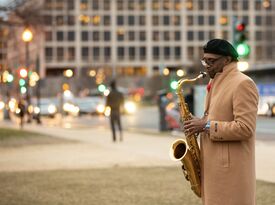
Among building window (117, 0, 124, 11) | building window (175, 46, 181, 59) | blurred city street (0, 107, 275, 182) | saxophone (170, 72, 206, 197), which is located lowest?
building window (175, 46, 181, 59)

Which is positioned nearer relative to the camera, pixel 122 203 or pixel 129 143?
pixel 122 203

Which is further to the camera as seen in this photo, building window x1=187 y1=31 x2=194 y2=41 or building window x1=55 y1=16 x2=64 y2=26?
building window x1=187 y1=31 x2=194 y2=41

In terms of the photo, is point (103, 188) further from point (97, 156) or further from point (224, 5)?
point (224, 5)

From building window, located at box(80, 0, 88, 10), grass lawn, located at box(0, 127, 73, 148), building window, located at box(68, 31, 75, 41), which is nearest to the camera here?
grass lawn, located at box(0, 127, 73, 148)

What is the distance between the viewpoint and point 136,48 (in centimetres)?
14350

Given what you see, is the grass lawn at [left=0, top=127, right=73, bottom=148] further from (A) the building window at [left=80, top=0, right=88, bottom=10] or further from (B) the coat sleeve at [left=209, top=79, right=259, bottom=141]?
(A) the building window at [left=80, top=0, right=88, bottom=10]

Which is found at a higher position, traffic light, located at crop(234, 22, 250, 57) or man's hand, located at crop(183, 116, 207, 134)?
man's hand, located at crop(183, 116, 207, 134)

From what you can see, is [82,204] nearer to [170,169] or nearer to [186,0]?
[170,169]

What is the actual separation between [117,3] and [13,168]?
420 feet

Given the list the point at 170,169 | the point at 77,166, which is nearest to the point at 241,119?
the point at 170,169

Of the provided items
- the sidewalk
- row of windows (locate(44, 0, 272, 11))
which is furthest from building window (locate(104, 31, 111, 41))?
the sidewalk

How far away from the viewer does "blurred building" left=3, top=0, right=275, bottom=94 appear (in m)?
140

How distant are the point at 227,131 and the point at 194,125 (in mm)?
297

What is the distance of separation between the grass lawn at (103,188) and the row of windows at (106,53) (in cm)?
12533
